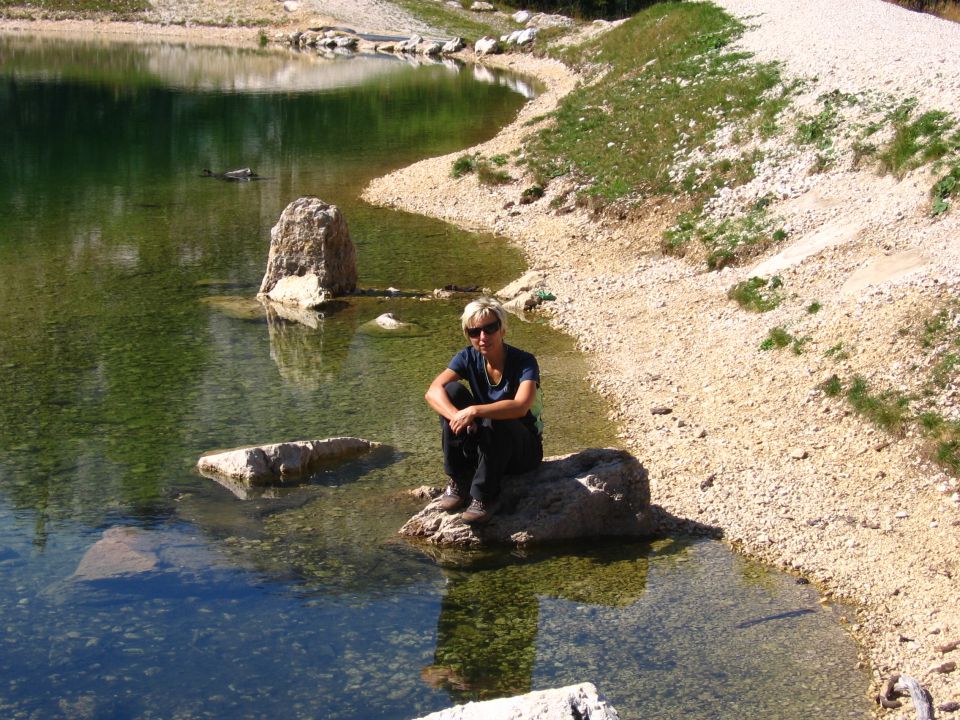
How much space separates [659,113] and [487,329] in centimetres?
2145

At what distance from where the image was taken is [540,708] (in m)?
6.76

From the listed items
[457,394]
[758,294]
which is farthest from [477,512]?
[758,294]

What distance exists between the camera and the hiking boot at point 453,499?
460 inches

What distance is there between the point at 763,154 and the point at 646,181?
2924 millimetres

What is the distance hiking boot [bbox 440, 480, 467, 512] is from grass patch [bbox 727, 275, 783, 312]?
8.27 m

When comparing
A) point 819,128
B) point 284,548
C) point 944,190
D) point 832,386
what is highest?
point 819,128

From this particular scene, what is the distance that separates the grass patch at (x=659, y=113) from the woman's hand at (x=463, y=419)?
1502 centimetres

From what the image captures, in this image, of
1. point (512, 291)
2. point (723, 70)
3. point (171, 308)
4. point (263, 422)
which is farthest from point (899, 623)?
point (723, 70)

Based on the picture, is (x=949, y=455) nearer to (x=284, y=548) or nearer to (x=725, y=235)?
(x=284, y=548)

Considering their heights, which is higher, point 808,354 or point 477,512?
point 808,354

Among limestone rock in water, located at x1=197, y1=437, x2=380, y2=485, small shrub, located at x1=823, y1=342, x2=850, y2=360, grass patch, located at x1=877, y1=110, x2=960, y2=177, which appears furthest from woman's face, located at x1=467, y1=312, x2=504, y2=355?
grass patch, located at x1=877, y1=110, x2=960, y2=177

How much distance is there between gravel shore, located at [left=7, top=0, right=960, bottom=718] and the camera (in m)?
11.4

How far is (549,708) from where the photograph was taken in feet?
22.2

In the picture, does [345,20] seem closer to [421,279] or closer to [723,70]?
[723,70]
